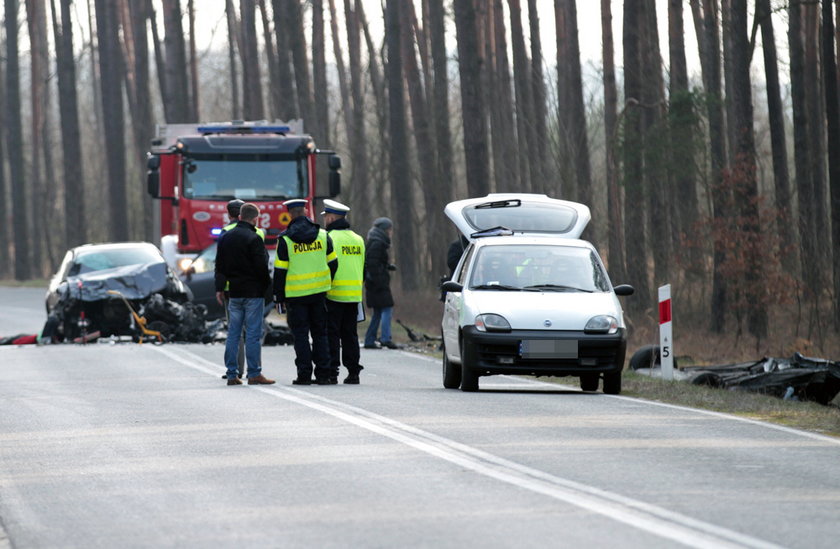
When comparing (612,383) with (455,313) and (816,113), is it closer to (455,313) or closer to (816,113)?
(455,313)

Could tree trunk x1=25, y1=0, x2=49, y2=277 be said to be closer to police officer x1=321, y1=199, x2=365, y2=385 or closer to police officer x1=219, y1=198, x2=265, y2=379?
police officer x1=219, y1=198, x2=265, y2=379

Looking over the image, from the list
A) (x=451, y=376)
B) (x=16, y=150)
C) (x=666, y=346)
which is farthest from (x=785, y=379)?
(x=16, y=150)

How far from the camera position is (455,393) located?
52.6ft

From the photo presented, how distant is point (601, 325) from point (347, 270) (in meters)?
2.77

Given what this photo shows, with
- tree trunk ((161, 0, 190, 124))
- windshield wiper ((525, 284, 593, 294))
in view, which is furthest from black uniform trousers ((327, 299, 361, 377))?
→ tree trunk ((161, 0, 190, 124))

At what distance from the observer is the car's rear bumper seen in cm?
1559

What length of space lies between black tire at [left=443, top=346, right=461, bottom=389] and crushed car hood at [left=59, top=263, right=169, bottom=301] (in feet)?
29.3

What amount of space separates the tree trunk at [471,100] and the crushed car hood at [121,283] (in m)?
9.76

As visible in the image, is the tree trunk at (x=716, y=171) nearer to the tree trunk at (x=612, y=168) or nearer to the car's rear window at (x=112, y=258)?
the tree trunk at (x=612, y=168)

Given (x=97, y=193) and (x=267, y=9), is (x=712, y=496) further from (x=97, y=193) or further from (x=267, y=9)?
(x=97, y=193)

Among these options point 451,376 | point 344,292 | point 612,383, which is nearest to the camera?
point 612,383

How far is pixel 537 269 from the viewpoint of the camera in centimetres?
1659

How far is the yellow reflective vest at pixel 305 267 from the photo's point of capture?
651 inches

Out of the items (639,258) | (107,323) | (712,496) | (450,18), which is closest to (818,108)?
(639,258)
